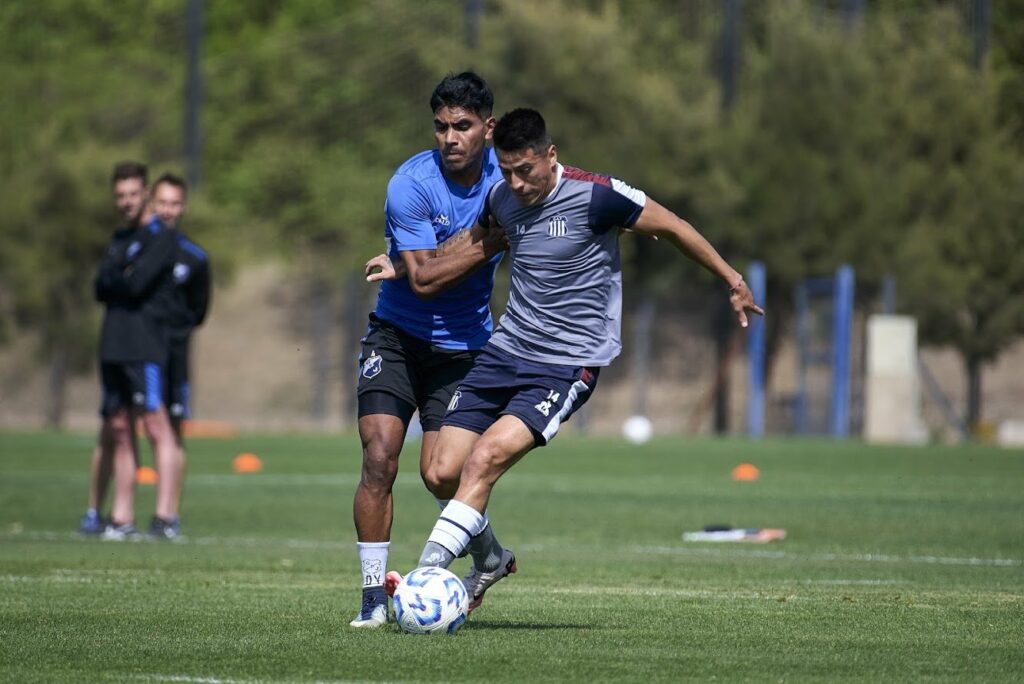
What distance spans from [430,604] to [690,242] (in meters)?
1.80

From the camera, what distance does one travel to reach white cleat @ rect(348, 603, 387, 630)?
274 inches

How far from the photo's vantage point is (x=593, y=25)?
37.5 meters

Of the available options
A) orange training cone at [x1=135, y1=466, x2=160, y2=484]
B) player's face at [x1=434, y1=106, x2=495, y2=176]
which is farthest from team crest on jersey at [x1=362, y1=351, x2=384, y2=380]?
orange training cone at [x1=135, y1=466, x2=160, y2=484]

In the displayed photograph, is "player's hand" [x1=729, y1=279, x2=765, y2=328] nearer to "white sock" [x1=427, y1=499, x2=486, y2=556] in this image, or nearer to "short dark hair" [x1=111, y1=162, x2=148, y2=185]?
"white sock" [x1=427, y1=499, x2=486, y2=556]

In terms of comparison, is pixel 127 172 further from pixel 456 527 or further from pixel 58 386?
pixel 58 386

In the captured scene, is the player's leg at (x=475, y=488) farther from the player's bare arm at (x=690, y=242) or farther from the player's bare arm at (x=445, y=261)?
the player's bare arm at (x=690, y=242)

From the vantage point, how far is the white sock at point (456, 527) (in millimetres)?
6812

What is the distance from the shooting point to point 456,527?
6820mm

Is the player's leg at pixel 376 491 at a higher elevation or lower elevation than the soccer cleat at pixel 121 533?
higher

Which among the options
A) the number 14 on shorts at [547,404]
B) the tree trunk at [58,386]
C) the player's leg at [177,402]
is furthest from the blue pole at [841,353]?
the number 14 on shorts at [547,404]

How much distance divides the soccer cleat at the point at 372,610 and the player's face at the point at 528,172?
1753mm

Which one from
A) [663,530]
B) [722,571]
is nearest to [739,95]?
[663,530]

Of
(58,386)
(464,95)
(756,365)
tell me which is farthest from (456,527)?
(58,386)

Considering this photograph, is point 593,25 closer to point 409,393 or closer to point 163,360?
point 163,360
